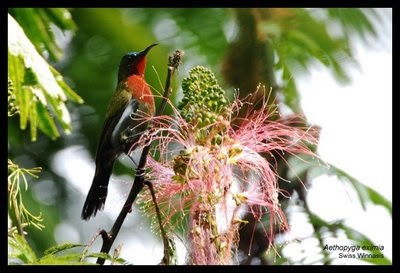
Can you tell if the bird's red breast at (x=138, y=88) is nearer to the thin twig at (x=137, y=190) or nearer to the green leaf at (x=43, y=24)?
the green leaf at (x=43, y=24)

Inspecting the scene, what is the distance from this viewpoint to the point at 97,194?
2182 mm

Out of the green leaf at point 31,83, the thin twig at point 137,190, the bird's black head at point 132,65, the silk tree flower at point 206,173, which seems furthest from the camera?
the bird's black head at point 132,65

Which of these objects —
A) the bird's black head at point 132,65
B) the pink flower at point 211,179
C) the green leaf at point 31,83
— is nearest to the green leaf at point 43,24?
the green leaf at point 31,83

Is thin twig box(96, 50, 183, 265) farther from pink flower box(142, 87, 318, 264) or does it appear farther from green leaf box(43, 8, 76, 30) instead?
green leaf box(43, 8, 76, 30)

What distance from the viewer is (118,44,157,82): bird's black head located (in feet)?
8.61

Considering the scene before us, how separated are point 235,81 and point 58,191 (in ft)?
3.08

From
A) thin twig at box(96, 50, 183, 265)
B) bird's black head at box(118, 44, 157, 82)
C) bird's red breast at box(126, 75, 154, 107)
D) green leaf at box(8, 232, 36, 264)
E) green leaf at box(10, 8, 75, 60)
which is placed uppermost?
bird's black head at box(118, 44, 157, 82)

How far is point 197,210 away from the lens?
1.49 m

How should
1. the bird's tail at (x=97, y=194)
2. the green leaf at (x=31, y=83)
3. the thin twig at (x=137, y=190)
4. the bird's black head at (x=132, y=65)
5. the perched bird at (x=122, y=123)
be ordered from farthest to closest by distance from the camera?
the bird's black head at (x=132, y=65) → the perched bird at (x=122, y=123) → the bird's tail at (x=97, y=194) → the thin twig at (x=137, y=190) → the green leaf at (x=31, y=83)

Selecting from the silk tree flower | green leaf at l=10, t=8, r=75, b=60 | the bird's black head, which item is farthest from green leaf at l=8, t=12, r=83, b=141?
the bird's black head

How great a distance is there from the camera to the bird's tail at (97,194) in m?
2.11

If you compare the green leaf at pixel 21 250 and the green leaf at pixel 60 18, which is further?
the green leaf at pixel 60 18

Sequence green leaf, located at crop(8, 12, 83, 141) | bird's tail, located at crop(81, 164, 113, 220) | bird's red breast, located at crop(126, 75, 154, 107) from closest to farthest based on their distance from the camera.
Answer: green leaf, located at crop(8, 12, 83, 141), bird's tail, located at crop(81, 164, 113, 220), bird's red breast, located at crop(126, 75, 154, 107)

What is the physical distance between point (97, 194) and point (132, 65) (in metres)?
0.63
